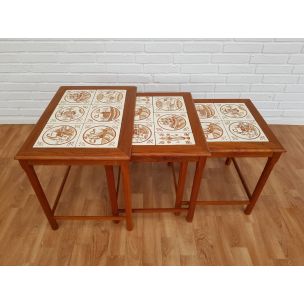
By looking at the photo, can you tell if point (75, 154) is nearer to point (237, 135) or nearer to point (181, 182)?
point (181, 182)

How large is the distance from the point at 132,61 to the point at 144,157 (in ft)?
3.27

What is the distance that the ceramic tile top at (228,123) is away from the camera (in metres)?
1.23

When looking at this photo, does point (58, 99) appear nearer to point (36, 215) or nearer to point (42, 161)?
point (42, 161)

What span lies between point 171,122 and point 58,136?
0.55m

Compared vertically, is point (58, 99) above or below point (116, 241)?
above

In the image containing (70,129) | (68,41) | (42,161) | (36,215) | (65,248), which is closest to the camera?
(42,161)

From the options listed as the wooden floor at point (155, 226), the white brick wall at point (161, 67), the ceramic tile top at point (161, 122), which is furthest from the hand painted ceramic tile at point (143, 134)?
the white brick wall at point (161, 67)

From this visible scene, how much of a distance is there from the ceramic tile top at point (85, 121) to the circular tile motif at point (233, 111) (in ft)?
1.90

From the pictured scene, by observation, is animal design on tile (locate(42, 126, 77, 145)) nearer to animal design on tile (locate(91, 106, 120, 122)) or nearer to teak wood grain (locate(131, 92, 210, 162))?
animal design on tile (locate(91, 106, 120, 122))

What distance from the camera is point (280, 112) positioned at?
2111 mm

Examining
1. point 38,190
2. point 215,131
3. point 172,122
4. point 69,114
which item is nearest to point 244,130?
point 215,131

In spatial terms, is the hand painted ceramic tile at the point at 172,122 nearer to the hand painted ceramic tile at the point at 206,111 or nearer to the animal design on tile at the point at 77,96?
the hand painted ceramic tile at the point at 206,111
